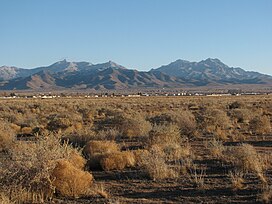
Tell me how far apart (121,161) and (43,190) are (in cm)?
484

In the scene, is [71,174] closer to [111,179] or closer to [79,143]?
[111,179]

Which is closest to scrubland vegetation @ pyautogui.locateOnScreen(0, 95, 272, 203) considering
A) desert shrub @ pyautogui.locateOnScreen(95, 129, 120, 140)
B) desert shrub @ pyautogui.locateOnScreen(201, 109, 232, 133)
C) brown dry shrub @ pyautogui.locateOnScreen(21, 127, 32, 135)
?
desert shrub @ pyautogui.locateOnScreen(95, 129, 120, 140)

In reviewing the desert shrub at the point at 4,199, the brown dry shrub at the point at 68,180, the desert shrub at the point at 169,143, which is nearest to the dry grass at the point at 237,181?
the desert shrub at the point at 169,143

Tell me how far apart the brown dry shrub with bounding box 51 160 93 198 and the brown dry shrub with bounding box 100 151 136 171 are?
139 inches

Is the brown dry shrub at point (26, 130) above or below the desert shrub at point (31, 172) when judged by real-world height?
below

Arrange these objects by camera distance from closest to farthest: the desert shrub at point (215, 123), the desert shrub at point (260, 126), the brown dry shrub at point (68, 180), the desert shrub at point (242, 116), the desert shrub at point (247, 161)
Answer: the brown dry shrub at point (68, 180) < the desert shrub at point (247, 161) < the desert shrub at point (260, 126) < the desert shrub at point (215, 123) < the desert shrub at point (242, 116)

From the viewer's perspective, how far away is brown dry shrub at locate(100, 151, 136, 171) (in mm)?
15812

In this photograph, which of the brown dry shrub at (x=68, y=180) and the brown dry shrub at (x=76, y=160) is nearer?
the brown dry shrub at (x=68, y=180)

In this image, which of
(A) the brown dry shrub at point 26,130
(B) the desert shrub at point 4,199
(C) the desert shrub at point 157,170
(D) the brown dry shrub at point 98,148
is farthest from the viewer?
(A) the brown dry shrub at point 26,130

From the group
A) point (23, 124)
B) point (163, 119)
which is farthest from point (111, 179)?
point (23, 124)

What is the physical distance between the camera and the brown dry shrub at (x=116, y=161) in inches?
623

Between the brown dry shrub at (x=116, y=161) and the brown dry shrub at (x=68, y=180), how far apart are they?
11.6 feet

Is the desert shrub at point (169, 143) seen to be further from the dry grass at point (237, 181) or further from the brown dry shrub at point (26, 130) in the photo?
the brown dry shrub at point (26, 130)

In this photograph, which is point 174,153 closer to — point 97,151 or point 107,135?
point 97,151
